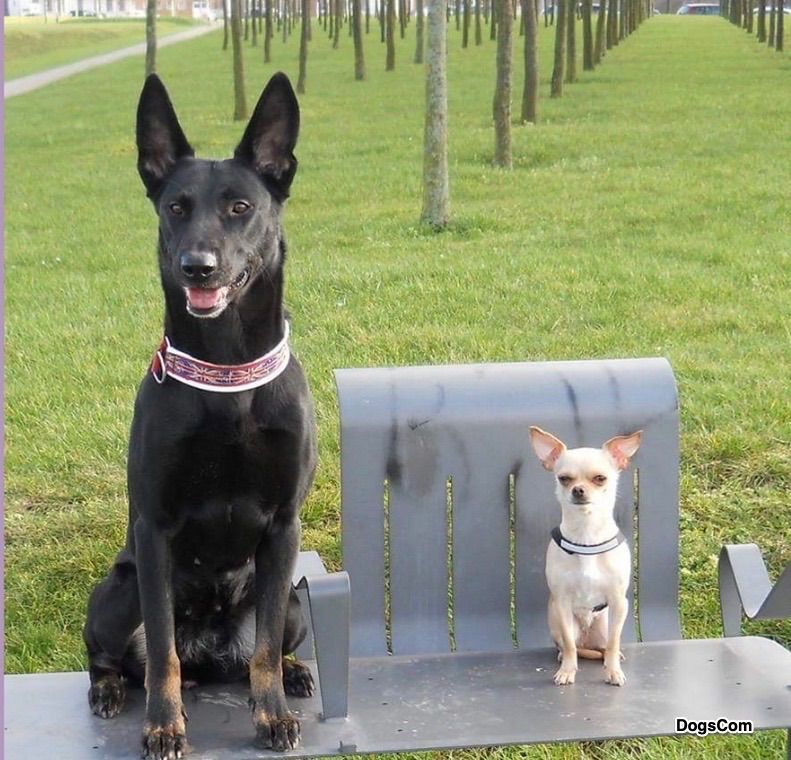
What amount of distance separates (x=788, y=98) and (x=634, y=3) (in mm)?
32273

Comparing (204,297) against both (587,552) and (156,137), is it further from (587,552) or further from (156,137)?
(587,552)

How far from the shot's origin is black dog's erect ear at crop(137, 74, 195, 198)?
127 inches

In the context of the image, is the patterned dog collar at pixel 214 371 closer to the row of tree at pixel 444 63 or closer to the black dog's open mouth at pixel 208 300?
the black dog's open mouth at pixel 208 300

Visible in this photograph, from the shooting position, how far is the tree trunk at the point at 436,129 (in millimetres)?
12125

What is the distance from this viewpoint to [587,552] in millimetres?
3449

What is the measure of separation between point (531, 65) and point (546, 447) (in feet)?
56.8

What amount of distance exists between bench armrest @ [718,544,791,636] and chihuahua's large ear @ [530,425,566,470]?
0.64m

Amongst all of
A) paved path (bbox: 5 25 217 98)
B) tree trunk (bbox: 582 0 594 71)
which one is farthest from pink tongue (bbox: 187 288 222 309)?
paved path (bbox: 5 25 217 98)

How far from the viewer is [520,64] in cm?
3672

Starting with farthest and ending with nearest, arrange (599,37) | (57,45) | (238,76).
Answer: (57,45) < (599,37) < (238,76)

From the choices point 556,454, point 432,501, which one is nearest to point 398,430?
point 432,501

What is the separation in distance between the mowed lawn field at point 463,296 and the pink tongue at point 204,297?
1.78 metres

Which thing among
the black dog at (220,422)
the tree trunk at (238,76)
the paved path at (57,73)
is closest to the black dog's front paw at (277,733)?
the black dog at (220,422)

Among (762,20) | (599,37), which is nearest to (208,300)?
(599,37)
